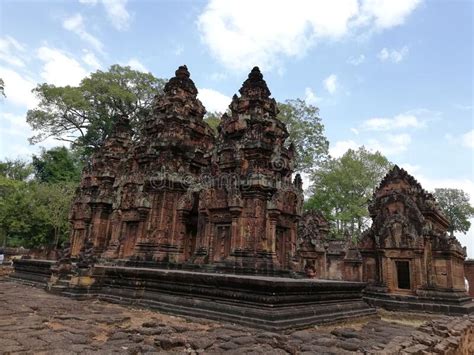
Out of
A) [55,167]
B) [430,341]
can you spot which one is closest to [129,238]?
[430,341]

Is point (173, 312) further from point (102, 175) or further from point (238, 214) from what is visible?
point (102, 175)

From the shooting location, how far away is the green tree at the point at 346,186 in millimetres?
30828

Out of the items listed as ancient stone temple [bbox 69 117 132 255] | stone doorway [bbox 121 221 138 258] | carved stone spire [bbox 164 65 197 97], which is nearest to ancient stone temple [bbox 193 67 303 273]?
carved stone spire [bbox 164 65 197 97]

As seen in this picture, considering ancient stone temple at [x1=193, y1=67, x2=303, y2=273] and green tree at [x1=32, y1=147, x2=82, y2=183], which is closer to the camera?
ancient stone temple at [x1=193, y1=67, x2=303, y2=273]

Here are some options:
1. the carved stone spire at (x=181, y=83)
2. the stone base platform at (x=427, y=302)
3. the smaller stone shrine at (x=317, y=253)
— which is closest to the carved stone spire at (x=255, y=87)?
the carved stone spire at (x=181, y=83)

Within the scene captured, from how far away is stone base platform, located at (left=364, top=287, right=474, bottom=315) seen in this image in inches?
428

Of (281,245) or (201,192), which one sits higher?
(201,192)

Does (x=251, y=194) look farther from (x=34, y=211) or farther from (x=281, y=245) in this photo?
(x=34, y=211)

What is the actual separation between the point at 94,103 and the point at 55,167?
10658mm

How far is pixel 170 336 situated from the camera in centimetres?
475

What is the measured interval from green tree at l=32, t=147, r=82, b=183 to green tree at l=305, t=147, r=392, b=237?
26.5 metres

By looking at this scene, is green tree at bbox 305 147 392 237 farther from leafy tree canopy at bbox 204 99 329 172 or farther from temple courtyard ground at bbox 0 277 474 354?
temple courtyard ground at bbox 0 277 474 354

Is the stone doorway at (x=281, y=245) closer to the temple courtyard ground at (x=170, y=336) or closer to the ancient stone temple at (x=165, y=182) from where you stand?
the ancient stone temple at (x=165, y=182)

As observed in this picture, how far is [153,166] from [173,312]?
656cm
